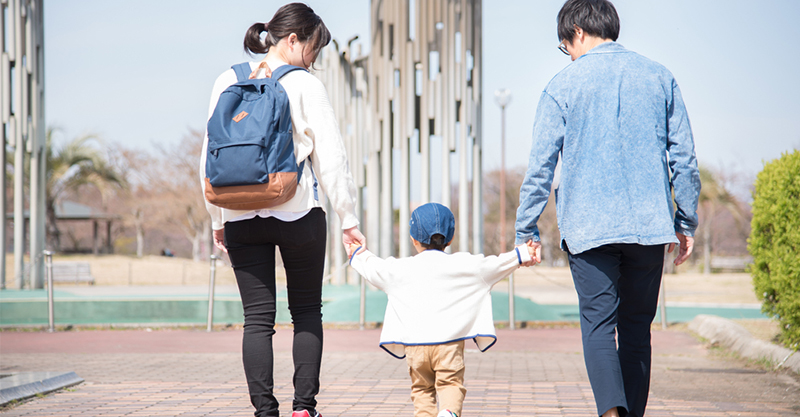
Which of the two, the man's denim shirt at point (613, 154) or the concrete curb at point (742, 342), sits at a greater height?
the man's denim shirt at point (613, 154)

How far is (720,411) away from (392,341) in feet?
6.52

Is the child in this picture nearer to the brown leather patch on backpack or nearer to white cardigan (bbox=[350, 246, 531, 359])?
white cardigan (bbox=[350, 246, 531, 359])

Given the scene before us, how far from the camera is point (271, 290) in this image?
292 cm

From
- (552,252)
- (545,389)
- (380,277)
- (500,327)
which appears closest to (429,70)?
(500,327)

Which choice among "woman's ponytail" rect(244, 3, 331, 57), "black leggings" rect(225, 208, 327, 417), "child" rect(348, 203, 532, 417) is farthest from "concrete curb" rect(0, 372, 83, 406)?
"woman's ponytail" rect(244, 3, 331, 57)

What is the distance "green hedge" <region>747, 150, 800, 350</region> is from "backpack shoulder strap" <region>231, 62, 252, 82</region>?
182 inches

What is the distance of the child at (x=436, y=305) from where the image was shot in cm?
280

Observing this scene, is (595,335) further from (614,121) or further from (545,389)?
(545,389)

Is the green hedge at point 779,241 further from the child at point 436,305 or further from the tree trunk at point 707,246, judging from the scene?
the tree trunk at point 707,246

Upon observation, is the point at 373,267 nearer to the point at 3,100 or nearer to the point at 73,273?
the point at 3,100

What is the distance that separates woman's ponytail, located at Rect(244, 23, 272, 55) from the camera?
9.89 feet

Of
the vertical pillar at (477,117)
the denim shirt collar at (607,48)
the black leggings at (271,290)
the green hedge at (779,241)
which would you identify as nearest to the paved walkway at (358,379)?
the green hedge at (779,241)

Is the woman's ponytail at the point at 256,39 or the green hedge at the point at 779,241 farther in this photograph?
the green hedge at the point at 779,241

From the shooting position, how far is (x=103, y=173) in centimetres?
3144
